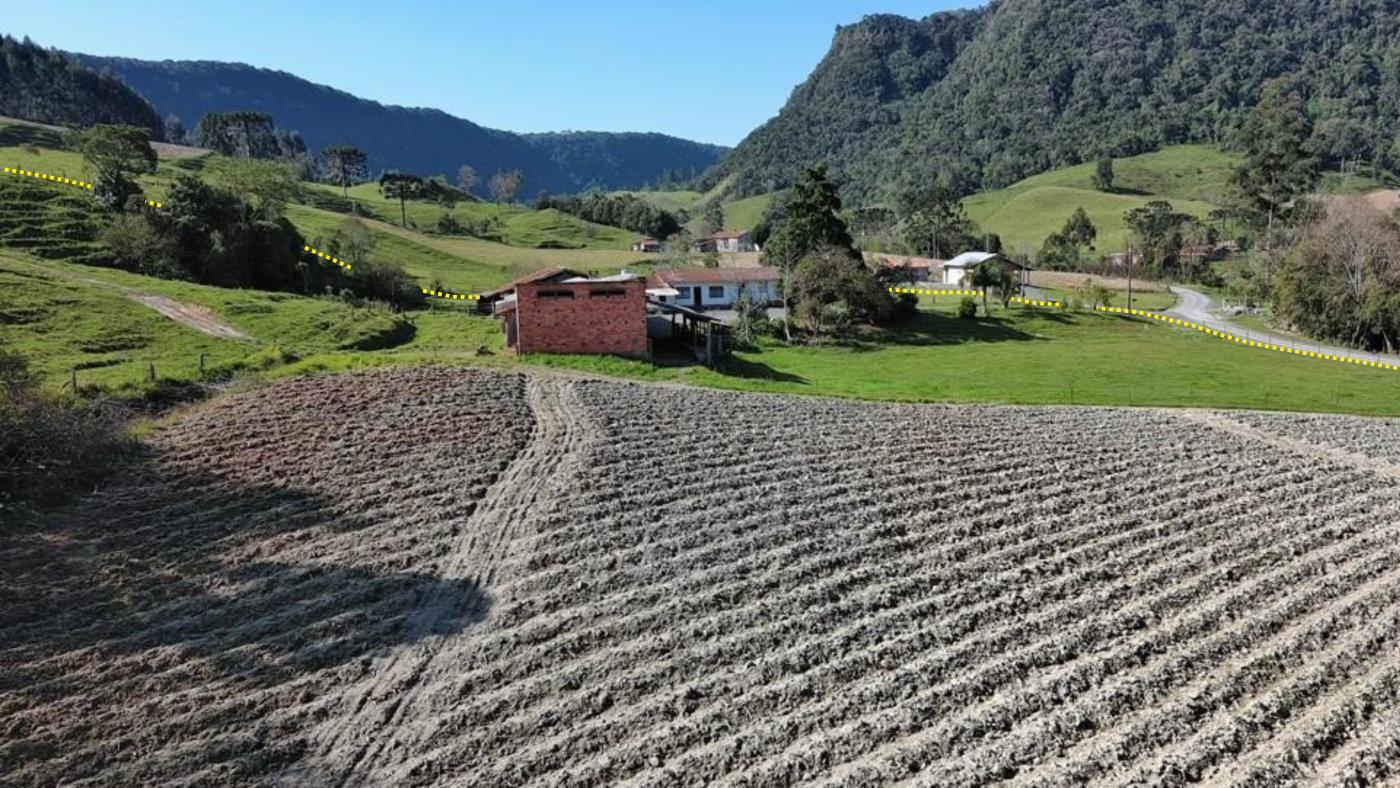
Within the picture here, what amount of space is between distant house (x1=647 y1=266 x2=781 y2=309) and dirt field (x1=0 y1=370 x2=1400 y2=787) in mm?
35322

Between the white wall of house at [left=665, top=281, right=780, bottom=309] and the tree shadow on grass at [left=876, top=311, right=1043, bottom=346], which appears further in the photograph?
the white wall of house at [left=665, top=281, right=780, bottom=309]

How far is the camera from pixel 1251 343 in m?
46.8

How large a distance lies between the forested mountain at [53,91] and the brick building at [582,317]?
125 metres

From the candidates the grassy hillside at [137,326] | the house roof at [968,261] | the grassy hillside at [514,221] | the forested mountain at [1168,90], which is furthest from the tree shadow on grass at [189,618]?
the forested mountain at [1168,90]

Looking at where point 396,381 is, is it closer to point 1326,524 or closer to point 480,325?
point 480,325

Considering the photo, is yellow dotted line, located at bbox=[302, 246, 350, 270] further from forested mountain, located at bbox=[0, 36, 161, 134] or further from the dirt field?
forested mountain, located at bbox=[0, 36, 161, 134]

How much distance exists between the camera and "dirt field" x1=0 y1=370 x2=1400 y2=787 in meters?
9.94

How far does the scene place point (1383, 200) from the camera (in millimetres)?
87562

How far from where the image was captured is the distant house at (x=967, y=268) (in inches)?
2482

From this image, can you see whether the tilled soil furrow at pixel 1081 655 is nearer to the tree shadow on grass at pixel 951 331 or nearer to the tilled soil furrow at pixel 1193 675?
the tilled soil furrow at pixel 1193 675

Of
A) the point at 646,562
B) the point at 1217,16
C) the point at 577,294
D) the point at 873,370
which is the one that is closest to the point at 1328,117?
the point at 1217,16

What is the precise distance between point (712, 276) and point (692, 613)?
45573 mm

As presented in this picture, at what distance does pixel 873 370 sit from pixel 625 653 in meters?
26.1

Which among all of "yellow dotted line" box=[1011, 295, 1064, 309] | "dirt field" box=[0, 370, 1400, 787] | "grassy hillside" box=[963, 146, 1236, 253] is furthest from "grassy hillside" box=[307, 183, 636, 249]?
"dirt field" box=[0, 370, 1400, 787]
